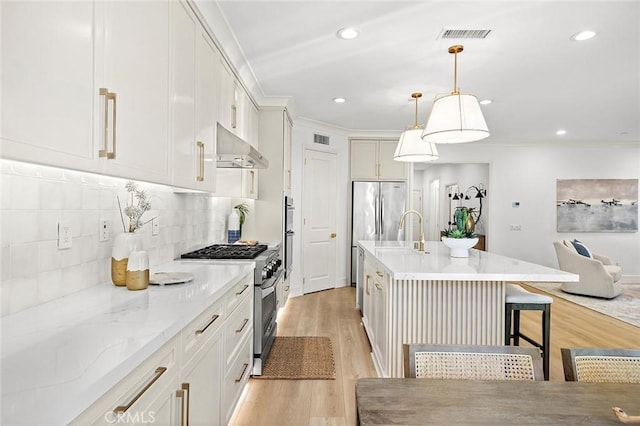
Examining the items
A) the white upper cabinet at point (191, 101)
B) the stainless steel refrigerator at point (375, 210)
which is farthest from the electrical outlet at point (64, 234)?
the stainless steel refrigerator at point (375, 210)

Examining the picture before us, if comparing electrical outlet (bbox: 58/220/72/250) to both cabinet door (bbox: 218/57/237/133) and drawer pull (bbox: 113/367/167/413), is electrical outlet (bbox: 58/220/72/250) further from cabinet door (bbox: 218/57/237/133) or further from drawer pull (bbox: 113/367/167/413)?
cabinet door (bbox: 218/57/237/133)

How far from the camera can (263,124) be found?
4.68m

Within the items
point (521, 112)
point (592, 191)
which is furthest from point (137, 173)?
point (592, 191)

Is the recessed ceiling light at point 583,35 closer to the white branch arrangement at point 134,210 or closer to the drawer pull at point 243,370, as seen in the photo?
the white branch arrangement at point 134,210

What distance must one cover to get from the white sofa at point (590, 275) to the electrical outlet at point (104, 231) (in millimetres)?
6265

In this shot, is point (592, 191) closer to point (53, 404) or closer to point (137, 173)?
point (137, 173)

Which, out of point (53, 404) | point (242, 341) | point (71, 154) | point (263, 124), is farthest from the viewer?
point (263, 124)

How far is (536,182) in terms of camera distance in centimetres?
716

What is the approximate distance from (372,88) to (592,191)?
18.1 feet

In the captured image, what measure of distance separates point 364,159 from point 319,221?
1421mm

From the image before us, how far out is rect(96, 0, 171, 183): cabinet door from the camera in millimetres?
1402

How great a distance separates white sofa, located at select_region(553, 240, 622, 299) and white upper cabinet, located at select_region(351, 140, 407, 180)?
111 inches

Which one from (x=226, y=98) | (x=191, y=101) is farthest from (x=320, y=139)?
(x=191, y=101)

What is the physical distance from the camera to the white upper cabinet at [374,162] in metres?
6.48
